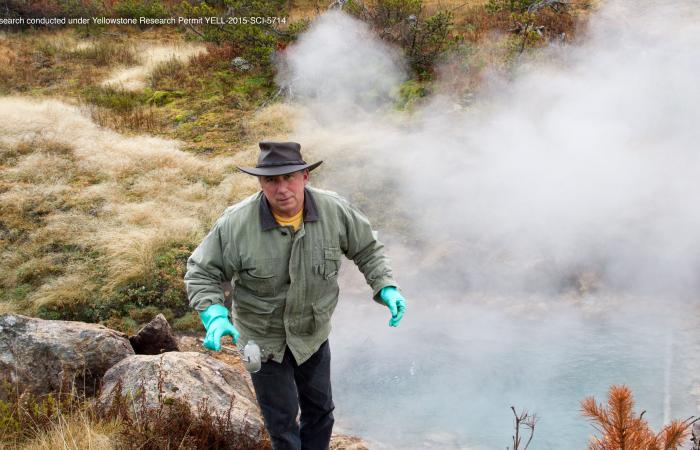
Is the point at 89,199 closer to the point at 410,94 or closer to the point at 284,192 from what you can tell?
the point at 410,94

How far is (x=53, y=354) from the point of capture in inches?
130

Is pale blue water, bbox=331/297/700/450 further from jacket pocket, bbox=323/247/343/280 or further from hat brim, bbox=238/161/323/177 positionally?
hat brim, bbox=238/161/323/177

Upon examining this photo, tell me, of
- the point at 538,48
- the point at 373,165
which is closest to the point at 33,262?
the point at 373,165

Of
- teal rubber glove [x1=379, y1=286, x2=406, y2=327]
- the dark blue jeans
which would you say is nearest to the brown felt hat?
teal rubber glove [x1=379, y1=286, x2=406, y2=327]

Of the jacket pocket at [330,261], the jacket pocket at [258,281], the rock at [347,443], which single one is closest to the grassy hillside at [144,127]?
the rock at [347,443]

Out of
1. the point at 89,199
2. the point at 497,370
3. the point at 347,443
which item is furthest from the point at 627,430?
the point at 89,199

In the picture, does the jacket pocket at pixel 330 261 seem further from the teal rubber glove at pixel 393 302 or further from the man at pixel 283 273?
the teal rubber glove at pixel 393 302

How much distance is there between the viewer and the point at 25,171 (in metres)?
7.72

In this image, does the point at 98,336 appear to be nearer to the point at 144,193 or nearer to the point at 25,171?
the point at 144,193

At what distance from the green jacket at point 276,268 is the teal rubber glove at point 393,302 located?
9.5 inches

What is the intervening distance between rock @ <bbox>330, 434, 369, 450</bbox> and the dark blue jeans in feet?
2.52

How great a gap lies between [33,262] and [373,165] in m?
4.27

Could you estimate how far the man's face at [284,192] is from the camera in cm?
219

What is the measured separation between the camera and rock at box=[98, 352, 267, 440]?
9.49ft
